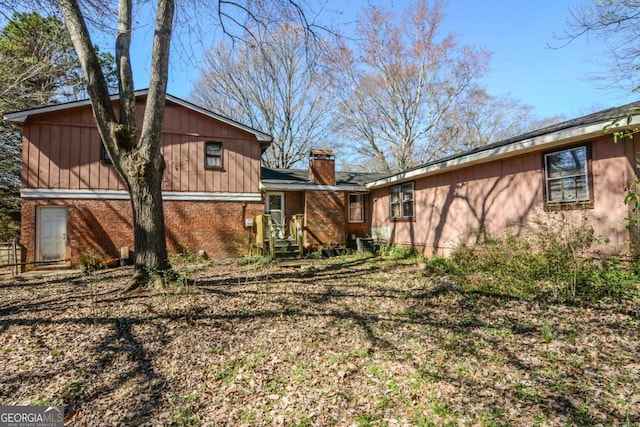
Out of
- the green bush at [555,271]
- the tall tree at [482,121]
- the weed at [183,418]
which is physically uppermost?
the tall tree at [482,121]

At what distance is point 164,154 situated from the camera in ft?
38.9

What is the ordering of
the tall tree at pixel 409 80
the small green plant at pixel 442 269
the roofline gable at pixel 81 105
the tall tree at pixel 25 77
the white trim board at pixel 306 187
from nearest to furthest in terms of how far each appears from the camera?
1. the small green plant at pixel 442 269
2. the roofline gable at pixel 81 105
3. the tall tree at pixel 25 77
4. the white trim board at pixel 306 187
5. the tall tree at pixel 409 80

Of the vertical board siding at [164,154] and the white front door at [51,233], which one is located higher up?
the vertical board siding at [164,154]

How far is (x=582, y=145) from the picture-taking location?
21.3ft

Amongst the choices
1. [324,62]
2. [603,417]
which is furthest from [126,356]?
[324,62]

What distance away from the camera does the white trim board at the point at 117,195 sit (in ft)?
35.0

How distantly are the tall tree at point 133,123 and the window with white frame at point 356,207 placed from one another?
9.57m

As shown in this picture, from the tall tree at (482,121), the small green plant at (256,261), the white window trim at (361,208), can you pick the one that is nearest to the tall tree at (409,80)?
the tall tree at (482,121)

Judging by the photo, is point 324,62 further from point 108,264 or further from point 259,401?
point 108,264

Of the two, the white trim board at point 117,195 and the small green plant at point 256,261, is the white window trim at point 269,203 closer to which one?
the white trim board at point 117,195

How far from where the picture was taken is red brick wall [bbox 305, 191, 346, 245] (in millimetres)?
13055

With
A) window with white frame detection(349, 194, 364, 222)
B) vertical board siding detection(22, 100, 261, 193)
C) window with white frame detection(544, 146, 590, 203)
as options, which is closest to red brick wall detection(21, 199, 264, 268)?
vertical board siding detection(22, 100, 261, 193)

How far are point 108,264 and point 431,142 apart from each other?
19315mm

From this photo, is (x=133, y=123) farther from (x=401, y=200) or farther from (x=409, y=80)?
(x=409, y=80)
